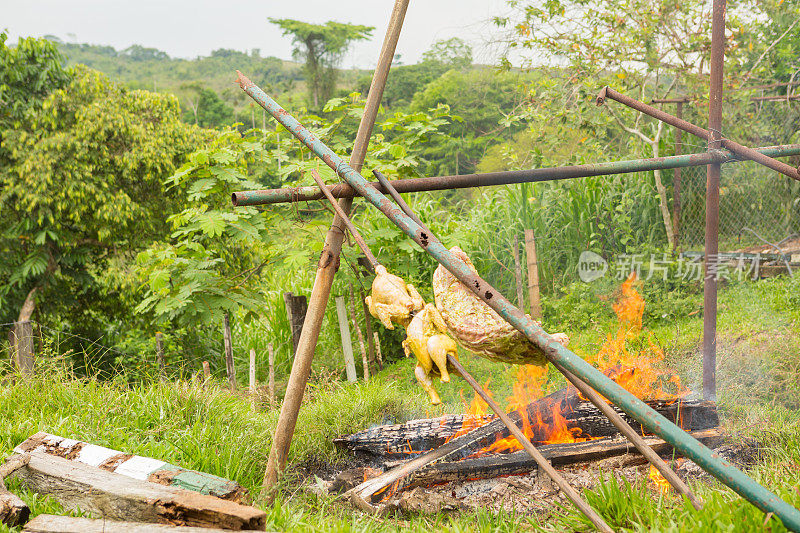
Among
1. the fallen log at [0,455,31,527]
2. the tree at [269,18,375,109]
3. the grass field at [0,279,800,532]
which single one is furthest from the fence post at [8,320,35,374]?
A: the tree at [269,18,375,109]

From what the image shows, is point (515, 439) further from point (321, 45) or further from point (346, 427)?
point (321, 45)

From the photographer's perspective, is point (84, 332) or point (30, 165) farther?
point (84, 332)

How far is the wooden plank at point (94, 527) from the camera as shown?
6.48ft

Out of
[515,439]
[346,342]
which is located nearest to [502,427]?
[515,439]

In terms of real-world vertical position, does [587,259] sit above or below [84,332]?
above

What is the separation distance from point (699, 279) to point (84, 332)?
26.3ft

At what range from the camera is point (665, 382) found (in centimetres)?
441

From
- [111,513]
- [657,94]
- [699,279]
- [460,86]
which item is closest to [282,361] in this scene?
[111,513]

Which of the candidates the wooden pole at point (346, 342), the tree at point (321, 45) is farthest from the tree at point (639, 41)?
the tree at point (321, 45)

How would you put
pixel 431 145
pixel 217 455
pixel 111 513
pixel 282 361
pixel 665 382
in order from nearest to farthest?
pixel 111 513 → pixel 217 455 → pixel 665 382 → pixel 282 361 → pixel 431 145

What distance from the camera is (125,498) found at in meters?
2.30

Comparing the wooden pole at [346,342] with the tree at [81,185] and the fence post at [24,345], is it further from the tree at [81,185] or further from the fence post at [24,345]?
the tree at [81,185]

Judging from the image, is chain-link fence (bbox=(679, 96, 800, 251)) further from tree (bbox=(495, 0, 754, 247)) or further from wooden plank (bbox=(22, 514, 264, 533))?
wooden plank (bbox=(22, 514, 264, 533))

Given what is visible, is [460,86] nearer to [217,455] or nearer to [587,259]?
A: [587,259]
